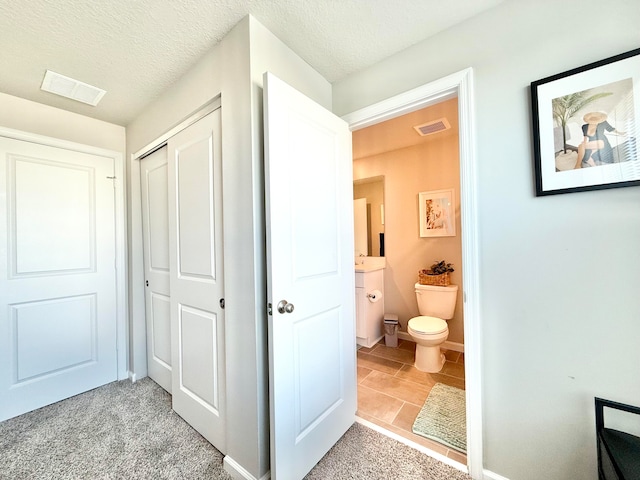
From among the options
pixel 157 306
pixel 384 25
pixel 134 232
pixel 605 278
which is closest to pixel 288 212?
pixel 384 25

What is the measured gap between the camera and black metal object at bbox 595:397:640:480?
2.62ft

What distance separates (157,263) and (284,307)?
5.20 feet

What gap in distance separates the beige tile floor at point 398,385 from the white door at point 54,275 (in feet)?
7.63

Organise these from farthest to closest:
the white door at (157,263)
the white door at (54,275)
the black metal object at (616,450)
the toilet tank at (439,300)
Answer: the toilet tank at (439,300) < the white door at (157,263) < the white door at (54,275) < the black metal object at (616,450)

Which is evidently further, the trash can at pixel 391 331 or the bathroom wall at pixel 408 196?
the trash can at pixel 391 331

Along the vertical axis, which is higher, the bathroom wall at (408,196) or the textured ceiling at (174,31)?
the textured ceiling at (174,31)

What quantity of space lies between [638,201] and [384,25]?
138cm

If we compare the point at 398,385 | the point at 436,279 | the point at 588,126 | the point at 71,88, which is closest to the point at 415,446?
the point at 398,385

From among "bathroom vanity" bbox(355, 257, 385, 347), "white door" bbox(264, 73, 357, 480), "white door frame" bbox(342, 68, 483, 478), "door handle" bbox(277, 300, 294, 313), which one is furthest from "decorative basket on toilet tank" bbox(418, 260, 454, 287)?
"door handle" bbox(277, 300, 294, 313)

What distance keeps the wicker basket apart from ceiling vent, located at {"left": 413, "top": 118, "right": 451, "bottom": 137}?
1501 mm

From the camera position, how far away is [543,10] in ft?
3.70

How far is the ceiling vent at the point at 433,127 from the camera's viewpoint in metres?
2.41

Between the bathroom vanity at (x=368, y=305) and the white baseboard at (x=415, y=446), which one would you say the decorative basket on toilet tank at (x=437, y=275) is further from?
the white baseboard at (x=415, y=446)

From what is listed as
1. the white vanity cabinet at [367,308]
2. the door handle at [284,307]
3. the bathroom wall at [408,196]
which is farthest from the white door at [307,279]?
the bathroom wall at [408,196]
